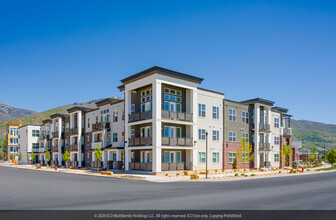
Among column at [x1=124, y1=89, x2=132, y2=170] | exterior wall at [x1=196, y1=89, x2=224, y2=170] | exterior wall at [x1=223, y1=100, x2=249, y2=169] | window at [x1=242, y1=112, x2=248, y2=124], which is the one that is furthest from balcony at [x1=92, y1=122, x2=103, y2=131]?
window at [x1=242, y1=112, x2=248, y2=124]

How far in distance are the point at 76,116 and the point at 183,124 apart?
26.2 meters

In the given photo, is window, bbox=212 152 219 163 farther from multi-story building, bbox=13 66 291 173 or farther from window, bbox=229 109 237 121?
window, bbox=229 109 237 121

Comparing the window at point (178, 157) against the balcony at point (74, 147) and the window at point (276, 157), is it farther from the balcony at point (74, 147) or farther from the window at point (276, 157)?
the window at point (276, 157)

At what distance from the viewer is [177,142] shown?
1483 inches

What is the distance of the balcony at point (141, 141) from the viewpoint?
36.7m

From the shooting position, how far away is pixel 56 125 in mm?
67188

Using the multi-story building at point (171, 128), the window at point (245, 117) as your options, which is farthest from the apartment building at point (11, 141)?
the window at point (245, 117)

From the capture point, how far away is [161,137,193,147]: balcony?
1442 inches

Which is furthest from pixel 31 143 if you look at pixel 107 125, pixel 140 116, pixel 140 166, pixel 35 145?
pixel 140 116

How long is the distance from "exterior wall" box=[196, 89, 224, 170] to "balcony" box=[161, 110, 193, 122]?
2651 millimetres

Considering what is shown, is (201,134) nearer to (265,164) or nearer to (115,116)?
(115,116)

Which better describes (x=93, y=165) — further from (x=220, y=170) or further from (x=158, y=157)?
(x=220, y=170)

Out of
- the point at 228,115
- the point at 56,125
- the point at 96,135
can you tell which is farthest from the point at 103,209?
the point at 56,125

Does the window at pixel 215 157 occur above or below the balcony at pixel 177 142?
below
